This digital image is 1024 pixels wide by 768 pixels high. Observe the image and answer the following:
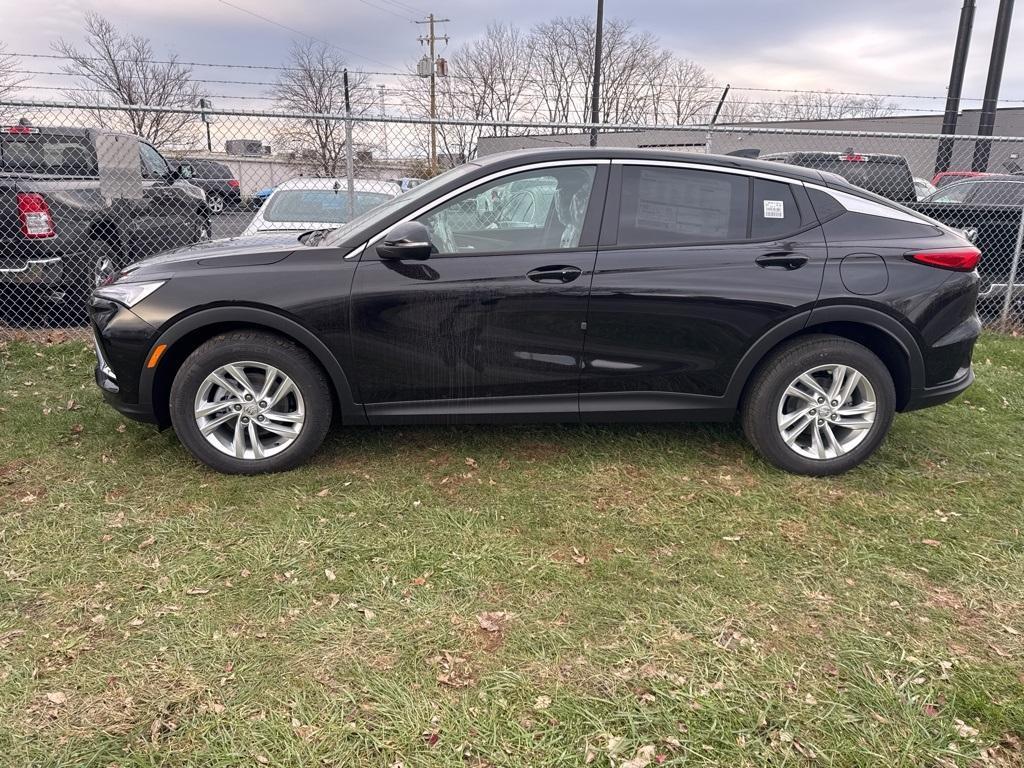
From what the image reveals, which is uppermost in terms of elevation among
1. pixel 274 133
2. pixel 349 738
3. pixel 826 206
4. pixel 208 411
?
pixel 274 133

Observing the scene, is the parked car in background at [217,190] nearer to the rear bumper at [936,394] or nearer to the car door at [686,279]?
the car door at [686,279]

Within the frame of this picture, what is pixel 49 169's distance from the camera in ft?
22.1

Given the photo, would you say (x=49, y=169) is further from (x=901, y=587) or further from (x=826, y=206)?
(x=901, y=587)

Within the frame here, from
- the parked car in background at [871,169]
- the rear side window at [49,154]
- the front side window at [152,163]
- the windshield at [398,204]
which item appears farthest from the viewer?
the parked car in background at [871,169]

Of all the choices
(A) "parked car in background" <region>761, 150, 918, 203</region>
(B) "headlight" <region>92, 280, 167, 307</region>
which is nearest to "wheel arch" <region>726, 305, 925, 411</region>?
(B) "headlight" <region>92, 280, 167, 307</region>

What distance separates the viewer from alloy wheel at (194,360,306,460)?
3.66m

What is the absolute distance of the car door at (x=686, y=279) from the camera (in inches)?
146

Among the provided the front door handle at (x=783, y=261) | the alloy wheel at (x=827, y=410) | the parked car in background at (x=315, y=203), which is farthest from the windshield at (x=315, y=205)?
the alloy wheel at (x=827, y=410)

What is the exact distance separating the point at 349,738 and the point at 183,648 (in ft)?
2.47

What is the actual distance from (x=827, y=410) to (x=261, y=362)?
9.81ft

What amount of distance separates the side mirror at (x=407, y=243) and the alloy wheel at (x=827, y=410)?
6.74 ft

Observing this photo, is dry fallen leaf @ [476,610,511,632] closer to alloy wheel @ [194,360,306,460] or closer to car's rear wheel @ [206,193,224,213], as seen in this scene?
alloy wheel @ [194,360,306,460]

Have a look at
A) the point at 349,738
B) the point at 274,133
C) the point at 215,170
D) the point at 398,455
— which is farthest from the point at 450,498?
the point at 215,170

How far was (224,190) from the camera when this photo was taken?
34.7 ft
